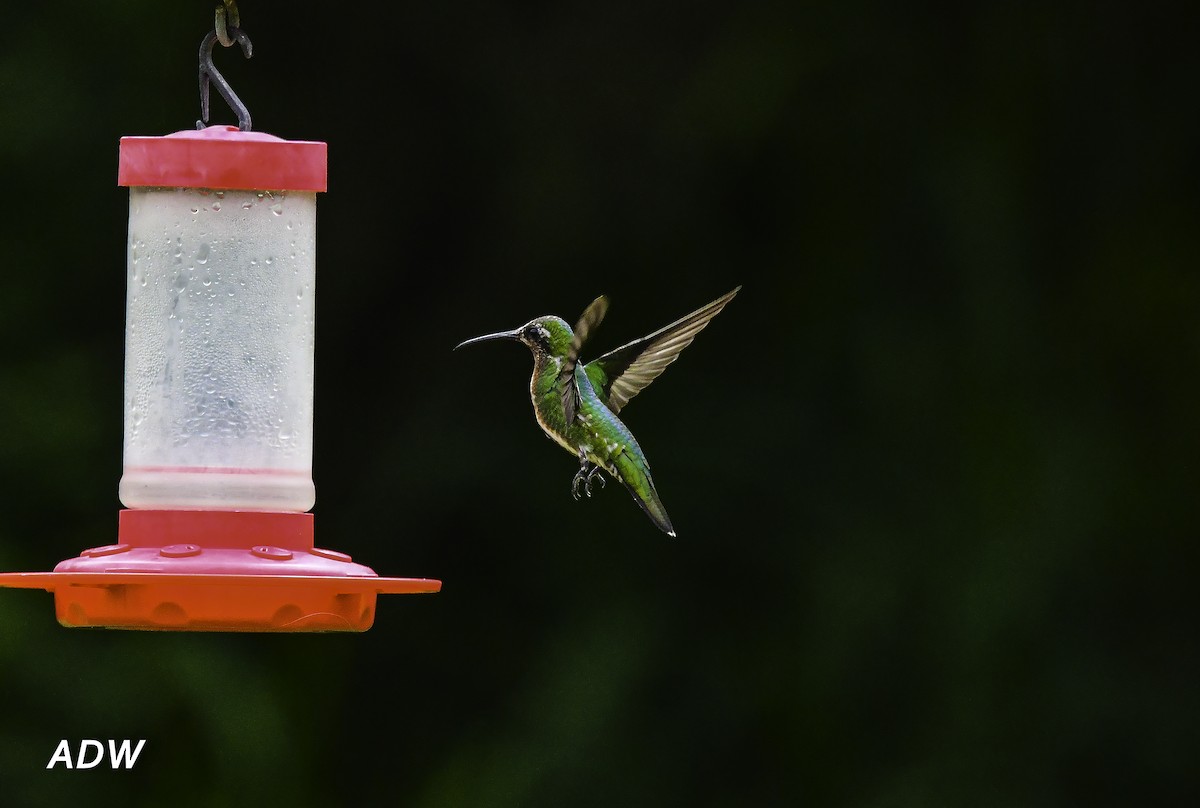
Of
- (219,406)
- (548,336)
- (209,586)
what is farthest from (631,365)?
(209,586)

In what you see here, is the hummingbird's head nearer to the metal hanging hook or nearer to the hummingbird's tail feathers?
the hummingbird's tail feathers

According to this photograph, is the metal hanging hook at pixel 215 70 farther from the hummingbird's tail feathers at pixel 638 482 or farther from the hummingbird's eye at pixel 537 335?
the hummingbird's tail feathers at pixel 638 482

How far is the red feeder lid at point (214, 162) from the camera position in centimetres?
265

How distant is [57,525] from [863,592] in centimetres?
247

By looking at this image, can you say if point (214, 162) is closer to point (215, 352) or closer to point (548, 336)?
point (215, 352)

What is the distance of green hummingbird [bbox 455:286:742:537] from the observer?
9.95 feet

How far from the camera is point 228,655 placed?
6.09 m

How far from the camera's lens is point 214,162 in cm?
265

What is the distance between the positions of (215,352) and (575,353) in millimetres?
549

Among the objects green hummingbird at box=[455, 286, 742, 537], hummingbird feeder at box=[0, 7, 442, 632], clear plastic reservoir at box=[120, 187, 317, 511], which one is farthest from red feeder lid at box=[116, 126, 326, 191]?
green hummingbird at box=[455, 286, 742, 537]

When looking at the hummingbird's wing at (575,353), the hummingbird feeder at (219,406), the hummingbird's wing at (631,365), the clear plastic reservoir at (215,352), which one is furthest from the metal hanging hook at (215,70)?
the hummingbird's wing at (631,365)

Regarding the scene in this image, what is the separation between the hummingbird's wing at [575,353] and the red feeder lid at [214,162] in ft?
1.45

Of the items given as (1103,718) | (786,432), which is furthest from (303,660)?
(1103,718)

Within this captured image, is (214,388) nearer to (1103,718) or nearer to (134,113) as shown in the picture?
(134,113)
